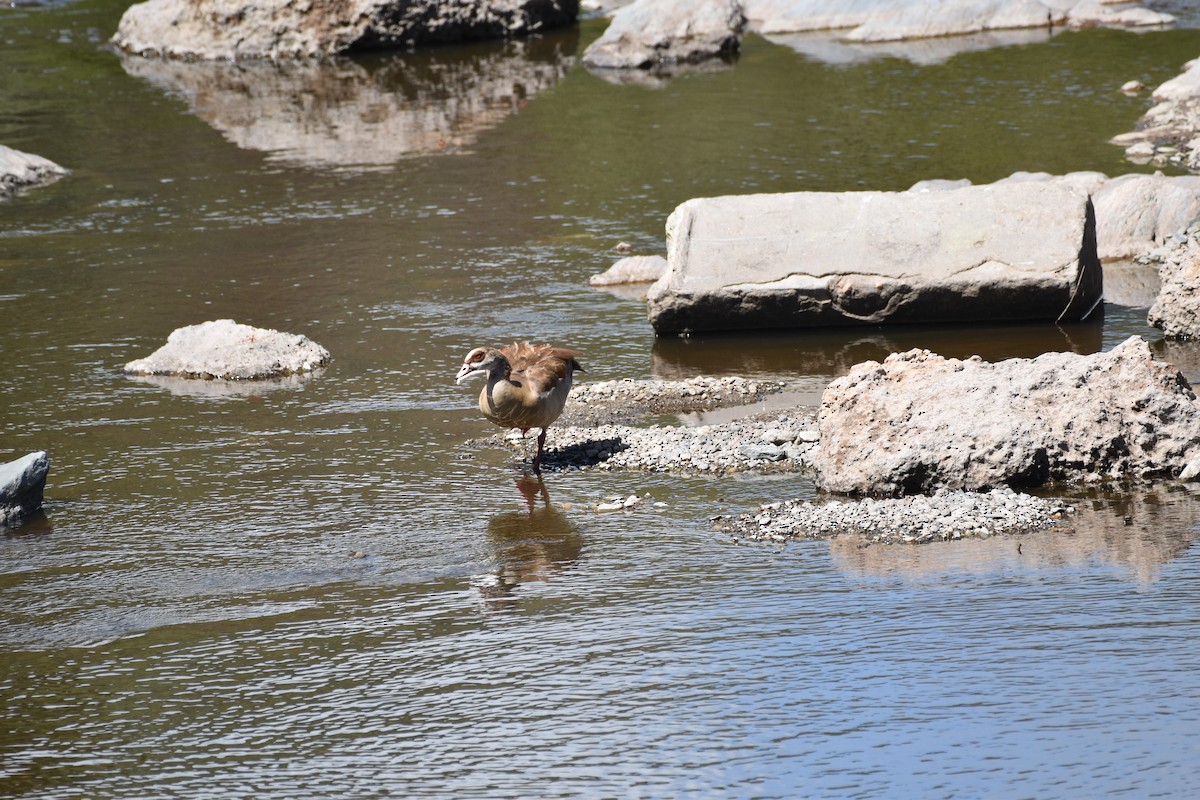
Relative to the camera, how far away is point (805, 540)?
7660 millimetres

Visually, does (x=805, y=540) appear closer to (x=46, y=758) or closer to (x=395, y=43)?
(x=46, y=758)

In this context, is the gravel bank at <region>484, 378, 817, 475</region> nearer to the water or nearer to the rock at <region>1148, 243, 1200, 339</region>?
the water

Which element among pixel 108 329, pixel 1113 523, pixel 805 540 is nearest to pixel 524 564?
pixel 805 540

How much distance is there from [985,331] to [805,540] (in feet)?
14.1

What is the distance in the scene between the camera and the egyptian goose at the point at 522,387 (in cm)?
868

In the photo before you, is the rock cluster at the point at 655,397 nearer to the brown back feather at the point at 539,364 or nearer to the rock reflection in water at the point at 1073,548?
the brown back feather at the point at 539,364

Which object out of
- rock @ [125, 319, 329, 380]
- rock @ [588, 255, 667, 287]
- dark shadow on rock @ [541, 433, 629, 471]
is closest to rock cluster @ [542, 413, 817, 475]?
dark shadow on rock @ [541, 433, 629, 471]

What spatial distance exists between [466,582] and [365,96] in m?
17.6

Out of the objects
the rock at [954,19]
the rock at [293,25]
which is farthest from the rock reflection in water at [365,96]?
the rock at [954,19]

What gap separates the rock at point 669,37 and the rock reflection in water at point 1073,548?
17999mm

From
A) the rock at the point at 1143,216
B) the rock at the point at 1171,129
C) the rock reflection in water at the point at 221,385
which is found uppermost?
the rock at the point at 1171,129

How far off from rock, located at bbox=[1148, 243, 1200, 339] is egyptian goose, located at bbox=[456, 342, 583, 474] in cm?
471

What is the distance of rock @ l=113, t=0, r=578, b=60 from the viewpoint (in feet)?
90.6

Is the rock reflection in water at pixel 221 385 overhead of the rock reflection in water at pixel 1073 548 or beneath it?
beneath
